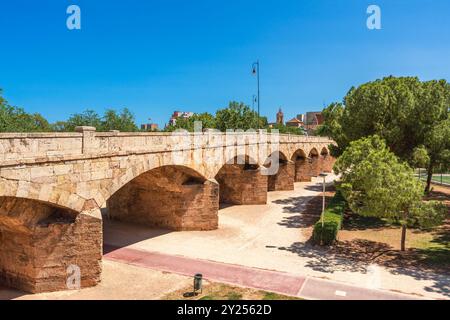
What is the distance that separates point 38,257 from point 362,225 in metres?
20.3

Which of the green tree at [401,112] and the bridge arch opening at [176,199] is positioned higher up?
the green tree at [401,112]

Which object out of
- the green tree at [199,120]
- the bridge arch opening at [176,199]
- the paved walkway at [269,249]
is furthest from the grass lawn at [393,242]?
the green tree at [199,120]

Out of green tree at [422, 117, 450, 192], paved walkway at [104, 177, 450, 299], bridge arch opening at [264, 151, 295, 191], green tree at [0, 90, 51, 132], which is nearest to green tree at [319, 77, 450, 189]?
green tree at [422, 117, 450, 192]

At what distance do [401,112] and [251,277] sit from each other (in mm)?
16800

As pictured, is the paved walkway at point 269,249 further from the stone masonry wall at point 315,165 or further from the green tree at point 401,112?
the stone masonry wall at point 315,165

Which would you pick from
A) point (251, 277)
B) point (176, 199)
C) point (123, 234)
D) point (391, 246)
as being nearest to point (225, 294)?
point (251, 277)

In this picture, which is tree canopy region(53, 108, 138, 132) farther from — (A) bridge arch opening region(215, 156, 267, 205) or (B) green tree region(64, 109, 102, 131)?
(A) bridge arch opening region(215, 156, 267, 205)

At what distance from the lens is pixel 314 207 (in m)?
29.2

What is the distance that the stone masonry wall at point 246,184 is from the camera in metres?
29.3

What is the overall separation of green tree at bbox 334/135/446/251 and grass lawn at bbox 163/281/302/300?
21.2ft

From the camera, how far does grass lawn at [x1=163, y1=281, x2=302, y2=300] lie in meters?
12.2

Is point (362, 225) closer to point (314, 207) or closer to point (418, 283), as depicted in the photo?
point (314, 207)

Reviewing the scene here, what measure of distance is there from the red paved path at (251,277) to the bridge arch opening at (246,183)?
13246 millimetres

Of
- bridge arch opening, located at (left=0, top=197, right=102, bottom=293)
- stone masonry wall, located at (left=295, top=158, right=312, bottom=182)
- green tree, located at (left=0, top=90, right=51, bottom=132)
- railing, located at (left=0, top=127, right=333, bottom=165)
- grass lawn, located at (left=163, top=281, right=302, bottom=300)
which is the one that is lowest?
grass lawn, located at (left=163, top=281, right=302, bottom=300)
